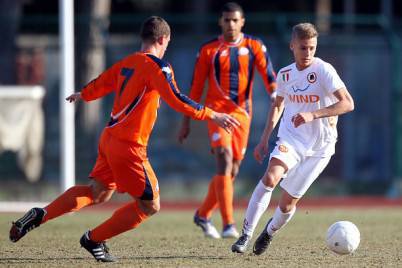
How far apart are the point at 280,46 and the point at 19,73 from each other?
452 cm

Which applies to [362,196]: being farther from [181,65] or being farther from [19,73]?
[19,73]

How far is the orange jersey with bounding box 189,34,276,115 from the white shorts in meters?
2.18

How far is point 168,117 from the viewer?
15953 mm

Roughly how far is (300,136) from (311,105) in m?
0.27

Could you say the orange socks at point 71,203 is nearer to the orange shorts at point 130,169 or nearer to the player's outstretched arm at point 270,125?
the orange shorts at point 130,169

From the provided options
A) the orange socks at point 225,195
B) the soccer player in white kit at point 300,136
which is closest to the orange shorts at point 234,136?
the orange socks at point 225,195

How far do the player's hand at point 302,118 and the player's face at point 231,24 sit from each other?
2.69 m

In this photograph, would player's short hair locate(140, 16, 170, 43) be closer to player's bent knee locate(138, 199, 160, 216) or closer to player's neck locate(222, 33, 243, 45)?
player's bent knee locate(138, 199, 160, 216)

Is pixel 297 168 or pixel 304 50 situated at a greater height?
pixel 304 50

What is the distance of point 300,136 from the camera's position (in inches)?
295

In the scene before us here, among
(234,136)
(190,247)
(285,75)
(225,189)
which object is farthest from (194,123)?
(285,75)

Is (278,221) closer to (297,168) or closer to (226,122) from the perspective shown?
(297,168)

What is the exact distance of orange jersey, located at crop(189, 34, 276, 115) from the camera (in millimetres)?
9609

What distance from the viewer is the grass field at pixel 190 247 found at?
7230 mm
